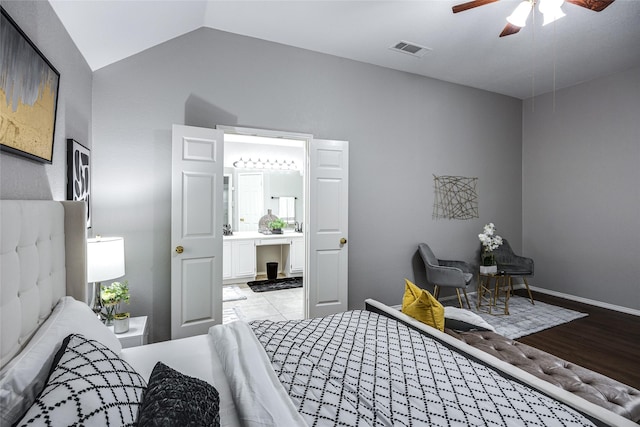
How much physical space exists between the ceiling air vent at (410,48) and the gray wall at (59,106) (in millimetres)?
2901

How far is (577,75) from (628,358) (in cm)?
346

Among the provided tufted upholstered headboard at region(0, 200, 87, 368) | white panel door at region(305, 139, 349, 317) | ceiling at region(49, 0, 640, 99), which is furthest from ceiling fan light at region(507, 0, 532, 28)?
tufted upholstered headboard at region(0, 200, 87, 368)

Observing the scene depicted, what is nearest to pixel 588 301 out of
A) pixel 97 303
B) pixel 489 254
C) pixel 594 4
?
A: pixel 489 254

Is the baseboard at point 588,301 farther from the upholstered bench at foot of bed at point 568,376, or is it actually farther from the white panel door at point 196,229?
the white panel door at point 196,229

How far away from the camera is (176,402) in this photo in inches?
36.6

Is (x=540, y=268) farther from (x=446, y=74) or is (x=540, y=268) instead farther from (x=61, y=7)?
(x=61, y=7)

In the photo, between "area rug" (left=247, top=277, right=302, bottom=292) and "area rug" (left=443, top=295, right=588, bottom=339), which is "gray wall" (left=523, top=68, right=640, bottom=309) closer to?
"area rug" (left=443, top=295, right=588, bottom=339)

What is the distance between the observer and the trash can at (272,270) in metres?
5.68

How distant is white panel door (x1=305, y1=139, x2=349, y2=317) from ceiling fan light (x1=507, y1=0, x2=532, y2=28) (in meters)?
1.82

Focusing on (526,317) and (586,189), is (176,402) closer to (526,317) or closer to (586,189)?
(526,317)

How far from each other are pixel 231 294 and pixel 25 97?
3822mm

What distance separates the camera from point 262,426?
1.07m

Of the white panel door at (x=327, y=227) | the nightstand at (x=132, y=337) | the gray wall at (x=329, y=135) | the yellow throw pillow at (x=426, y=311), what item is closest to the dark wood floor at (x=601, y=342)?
the gray wall at (x=329, y=135)

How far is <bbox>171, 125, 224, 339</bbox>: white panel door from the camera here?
9.61 feet
